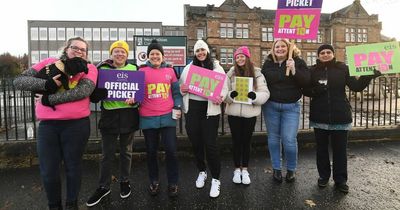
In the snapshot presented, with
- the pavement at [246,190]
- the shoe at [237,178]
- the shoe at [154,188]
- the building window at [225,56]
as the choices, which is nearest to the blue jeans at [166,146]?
the shoe at [154,188]

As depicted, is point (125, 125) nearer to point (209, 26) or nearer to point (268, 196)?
point (268, 196)

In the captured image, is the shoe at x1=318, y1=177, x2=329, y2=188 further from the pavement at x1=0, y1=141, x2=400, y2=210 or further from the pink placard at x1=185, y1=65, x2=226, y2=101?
the pink placard at x1=185, y1=65, x2=226, y2=101

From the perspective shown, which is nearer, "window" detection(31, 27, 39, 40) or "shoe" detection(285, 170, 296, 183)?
"shoe" detection(285, 170, 296, 183)

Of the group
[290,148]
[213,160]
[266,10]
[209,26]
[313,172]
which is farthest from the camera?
[266,10]

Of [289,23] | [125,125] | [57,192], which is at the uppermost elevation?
[289,23]

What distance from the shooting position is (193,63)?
395cm

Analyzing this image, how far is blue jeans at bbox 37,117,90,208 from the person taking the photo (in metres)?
2.96

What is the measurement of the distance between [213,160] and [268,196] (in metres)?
0.89

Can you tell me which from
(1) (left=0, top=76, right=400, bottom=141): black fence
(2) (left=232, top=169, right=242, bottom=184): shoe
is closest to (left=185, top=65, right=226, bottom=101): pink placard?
(2) (left=232, top=169, right=242, bottom=184): shoe

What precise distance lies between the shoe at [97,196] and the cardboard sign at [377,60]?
12.6ft

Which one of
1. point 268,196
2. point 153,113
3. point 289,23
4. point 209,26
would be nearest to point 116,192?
point 153,113

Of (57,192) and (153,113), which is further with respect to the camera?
(153,113)

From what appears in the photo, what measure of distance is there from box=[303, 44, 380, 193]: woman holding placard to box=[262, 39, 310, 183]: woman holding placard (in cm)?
25

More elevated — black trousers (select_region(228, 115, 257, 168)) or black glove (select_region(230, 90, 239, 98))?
black glove (select_region(230, 90, 239, 98))
